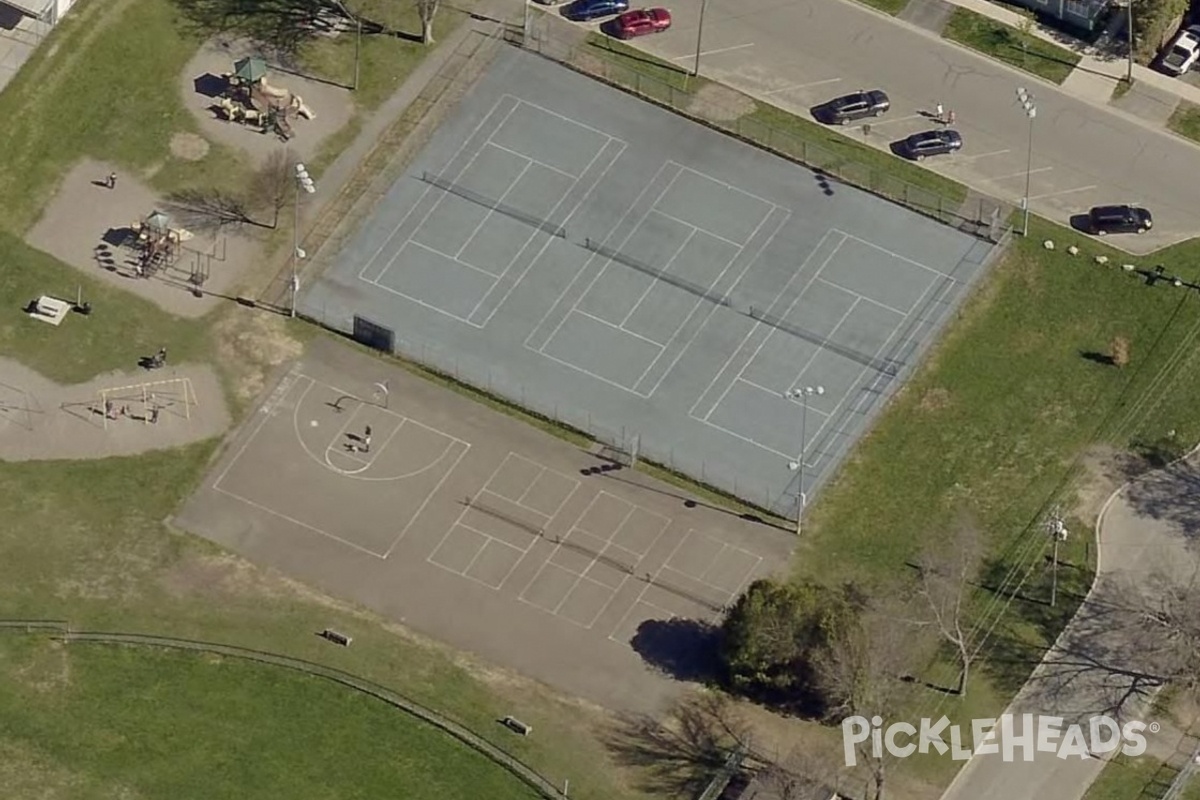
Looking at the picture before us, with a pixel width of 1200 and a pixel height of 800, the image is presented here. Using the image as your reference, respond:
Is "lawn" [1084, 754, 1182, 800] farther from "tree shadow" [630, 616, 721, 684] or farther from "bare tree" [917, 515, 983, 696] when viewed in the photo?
"tree shadow" [630, 616, 721, 684]

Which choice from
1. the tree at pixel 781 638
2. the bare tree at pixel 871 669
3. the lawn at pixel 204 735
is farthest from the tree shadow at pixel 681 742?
the lawn at pixel 204 735

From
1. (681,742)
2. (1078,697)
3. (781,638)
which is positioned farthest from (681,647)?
(1078,697)

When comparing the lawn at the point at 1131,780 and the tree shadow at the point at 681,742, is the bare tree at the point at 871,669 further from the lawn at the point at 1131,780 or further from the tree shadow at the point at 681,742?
the lawn at the point at 1131,780

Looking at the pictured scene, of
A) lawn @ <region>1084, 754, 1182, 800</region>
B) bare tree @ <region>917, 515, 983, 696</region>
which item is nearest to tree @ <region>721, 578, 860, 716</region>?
bare tree @ <region>917, 515, 983, 696</region>

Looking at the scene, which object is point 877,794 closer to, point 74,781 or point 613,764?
point 613,764

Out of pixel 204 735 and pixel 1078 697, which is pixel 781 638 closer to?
pixel 1078 697

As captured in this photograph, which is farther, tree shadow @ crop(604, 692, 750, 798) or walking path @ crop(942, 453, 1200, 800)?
walking path @ crop(942, 453, 1200, 800)

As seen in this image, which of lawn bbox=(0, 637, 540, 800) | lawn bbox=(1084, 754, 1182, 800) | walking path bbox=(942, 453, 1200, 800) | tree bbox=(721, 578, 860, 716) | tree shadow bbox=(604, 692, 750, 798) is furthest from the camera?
walking path bbox=(942, 453, 1200, 800)
